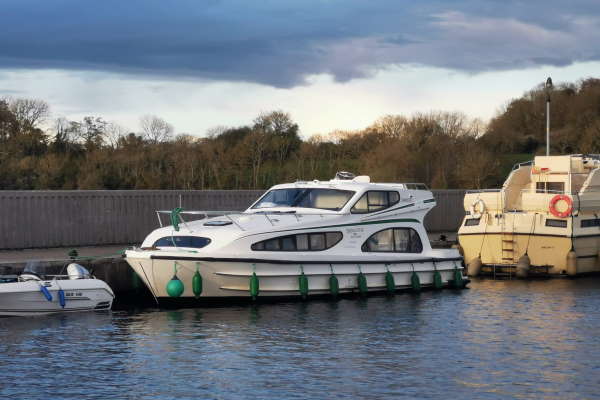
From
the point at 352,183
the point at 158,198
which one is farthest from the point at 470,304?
the point at 158,198

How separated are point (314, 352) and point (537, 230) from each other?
15.6 metres

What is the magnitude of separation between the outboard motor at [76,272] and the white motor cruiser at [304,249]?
3.49ft

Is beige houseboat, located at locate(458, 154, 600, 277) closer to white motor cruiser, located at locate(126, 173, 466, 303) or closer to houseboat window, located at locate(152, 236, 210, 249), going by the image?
white motor cruiser, located at locate(126, 173, 466, 303)

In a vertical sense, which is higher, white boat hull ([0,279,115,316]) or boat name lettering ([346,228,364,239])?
boat name lettering ([346,228,364,239])

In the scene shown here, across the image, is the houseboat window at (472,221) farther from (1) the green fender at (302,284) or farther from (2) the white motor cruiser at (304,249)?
(1) the green fender at (302,284)

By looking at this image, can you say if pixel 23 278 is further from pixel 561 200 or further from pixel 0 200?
pixel 561 200

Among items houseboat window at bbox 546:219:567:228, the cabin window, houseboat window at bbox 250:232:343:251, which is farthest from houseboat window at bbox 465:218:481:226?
houseboat window at bbox 250:232:343:251

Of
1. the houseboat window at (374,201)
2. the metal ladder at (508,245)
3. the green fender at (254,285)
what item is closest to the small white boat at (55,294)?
the green fender at (254,285)

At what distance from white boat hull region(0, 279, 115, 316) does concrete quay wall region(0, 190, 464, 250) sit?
881 cm

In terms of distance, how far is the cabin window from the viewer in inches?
1016

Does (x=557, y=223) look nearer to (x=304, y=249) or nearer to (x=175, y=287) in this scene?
(x=304, y=249)

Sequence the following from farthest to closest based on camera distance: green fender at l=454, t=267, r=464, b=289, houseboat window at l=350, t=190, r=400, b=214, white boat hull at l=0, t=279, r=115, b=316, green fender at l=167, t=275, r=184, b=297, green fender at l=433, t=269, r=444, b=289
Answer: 1. green fender at l=454, t=267, r=464, b=289
2. green fender at l=433, t=269, r=444, b=289
3. houseboat window at l=350, t=190, r=400, b=214
4. green fender at l=167, t=275, r=184, b=297
5. white boat hull at l=0, t=279, r=115, b=316

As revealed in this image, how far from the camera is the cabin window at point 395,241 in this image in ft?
84.7

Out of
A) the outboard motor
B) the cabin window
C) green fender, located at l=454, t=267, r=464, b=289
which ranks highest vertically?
the cabin window
